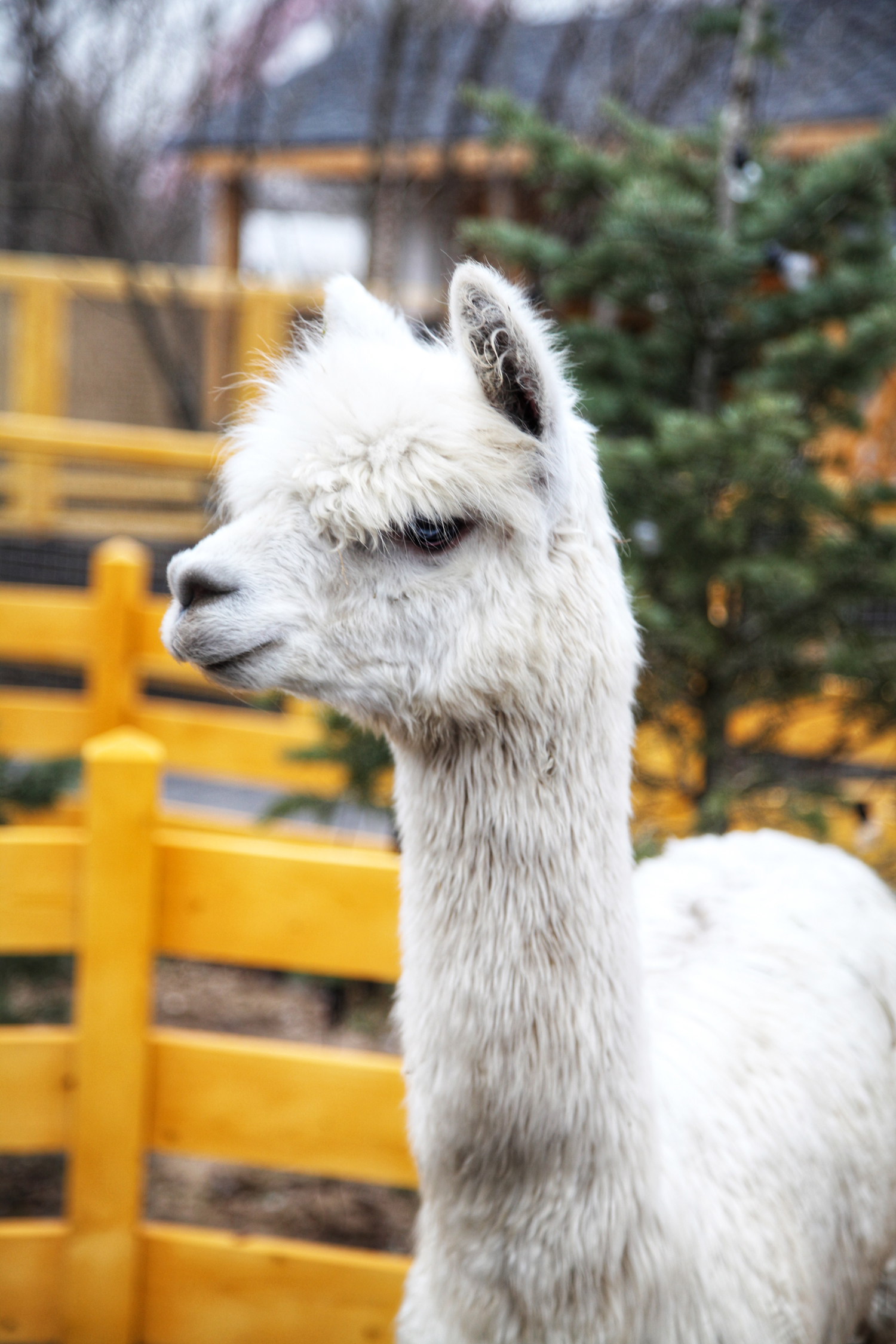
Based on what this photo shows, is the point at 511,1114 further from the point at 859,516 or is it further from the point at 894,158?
the point at 894,158

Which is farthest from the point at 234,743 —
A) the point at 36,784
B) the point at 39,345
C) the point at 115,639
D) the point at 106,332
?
the point at 106,332

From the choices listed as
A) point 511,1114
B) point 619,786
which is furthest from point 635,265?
point 511,1114

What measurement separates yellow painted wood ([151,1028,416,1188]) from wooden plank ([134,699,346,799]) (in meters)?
2.33

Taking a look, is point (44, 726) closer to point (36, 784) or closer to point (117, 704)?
point (117, 704)

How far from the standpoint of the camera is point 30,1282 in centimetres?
240

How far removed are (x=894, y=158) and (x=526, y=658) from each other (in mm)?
2478

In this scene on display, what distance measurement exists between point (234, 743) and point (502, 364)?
3783 mm

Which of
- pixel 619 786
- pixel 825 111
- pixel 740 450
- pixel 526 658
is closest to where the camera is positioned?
pixel 526 658

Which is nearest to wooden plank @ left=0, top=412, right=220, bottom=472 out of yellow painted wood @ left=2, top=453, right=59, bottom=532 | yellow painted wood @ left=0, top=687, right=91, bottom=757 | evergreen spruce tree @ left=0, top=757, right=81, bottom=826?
yellow painted wood @ left=2, top=453, right=59, bottom=532

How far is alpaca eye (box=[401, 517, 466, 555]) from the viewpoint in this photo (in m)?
1.42

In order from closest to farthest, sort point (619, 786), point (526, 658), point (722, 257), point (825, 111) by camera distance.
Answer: point (526, 658) < point (619, 786) < point (722, 257) < point (825, 111)

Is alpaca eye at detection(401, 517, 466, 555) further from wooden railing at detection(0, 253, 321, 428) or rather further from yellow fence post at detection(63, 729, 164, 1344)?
wooden railing at detection(0, 253, 321, 428)

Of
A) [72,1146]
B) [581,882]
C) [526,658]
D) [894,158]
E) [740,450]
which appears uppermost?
[894,158]

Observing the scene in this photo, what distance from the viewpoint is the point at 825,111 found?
7.51 meters
